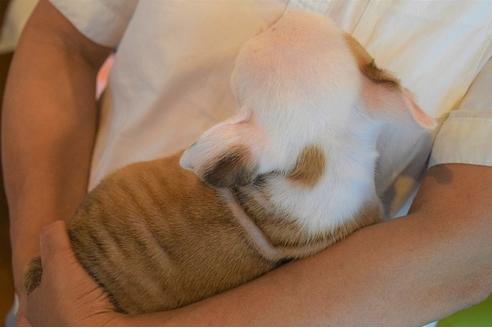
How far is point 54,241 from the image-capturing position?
0.77m

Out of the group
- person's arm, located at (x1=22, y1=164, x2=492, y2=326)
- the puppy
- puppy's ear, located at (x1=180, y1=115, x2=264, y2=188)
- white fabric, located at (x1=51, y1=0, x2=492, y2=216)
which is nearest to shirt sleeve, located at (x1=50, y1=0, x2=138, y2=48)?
white fabric, located at (x1=51, y1=0, x2=492, y2=216)

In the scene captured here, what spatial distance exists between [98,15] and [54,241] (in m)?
0.47

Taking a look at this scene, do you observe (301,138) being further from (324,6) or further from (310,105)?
(324,6)

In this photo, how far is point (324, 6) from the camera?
765mm

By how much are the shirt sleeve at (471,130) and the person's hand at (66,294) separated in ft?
1.84

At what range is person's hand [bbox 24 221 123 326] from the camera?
0.72 m

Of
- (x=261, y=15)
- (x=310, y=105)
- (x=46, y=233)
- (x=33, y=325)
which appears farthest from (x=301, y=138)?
(x=33, y=325)

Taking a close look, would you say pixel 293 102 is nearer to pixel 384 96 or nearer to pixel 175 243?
pixel 384 96

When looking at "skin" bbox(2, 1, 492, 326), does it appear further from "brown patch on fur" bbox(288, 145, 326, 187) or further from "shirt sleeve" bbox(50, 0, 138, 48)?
"shirt sleeve" bbox(50, 0, 138, 48)

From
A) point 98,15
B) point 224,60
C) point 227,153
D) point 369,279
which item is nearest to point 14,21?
point 98,15

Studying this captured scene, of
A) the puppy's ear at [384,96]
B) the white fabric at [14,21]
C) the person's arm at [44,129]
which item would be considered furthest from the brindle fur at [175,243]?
the white fabric at [14,21]

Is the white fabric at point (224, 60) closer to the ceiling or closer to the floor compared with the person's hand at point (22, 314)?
closer to the ceiling

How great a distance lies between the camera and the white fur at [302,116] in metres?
0.64

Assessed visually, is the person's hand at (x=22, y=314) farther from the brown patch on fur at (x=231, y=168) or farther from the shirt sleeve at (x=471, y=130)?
the shirt sleeve at (x=471, y=130)
